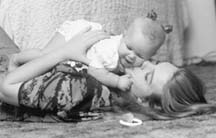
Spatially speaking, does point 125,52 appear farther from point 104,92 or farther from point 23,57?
point 23,57

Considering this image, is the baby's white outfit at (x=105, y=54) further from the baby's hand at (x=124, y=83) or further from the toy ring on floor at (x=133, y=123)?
the toy ring on floor at (x=133, y=123)

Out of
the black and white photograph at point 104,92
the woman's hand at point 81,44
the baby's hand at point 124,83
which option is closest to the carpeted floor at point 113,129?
the black and white photograph at point 104,92

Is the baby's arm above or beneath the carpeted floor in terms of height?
above

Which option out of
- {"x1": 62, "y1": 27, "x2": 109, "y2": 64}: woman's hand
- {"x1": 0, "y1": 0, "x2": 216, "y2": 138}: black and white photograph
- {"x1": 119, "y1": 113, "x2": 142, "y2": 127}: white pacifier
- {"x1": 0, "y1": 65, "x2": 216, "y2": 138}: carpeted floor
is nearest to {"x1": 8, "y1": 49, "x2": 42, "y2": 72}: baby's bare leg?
{"x1": 0, "y1": 0, "x2": 216, "y2": 138}: black and white photograph

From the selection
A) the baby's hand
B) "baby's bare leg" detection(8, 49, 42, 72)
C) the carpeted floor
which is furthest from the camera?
"baby's bare leg" detection(8, 49, 42, 72)

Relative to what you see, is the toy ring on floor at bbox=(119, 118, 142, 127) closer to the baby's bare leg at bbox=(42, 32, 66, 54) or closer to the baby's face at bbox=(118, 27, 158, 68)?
the baby's face at bbox=(118, 27, 158, 68)

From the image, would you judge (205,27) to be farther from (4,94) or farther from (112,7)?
(4,94)

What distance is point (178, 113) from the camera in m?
1.29

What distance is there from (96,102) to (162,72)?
0.68ft

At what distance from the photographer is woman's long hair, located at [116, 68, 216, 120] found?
1.28 metres

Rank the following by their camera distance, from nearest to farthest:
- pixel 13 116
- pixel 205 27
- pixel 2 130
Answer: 1. pixel 2 130
2. pixel 13 116
3. pixel 205 27

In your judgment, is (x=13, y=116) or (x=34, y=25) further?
(x=34, y=25)

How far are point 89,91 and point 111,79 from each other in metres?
0.07

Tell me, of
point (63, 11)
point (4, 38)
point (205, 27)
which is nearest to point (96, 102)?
point (4, 38)
